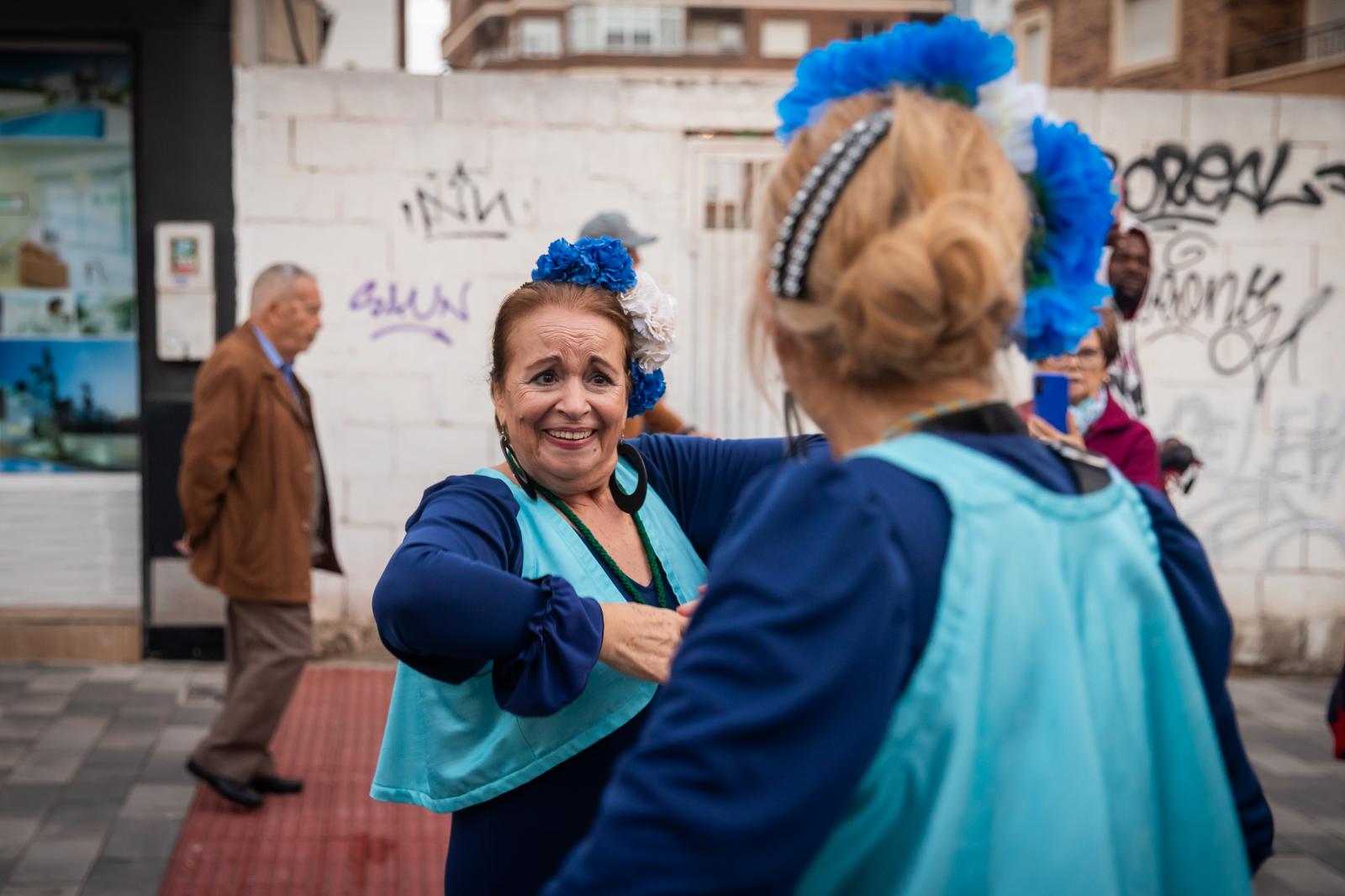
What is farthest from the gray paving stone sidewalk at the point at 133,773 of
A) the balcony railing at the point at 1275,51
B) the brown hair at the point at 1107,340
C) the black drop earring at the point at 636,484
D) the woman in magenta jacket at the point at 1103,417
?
the balcony railing at the point at 1275,51

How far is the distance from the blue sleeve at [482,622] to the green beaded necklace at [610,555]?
248mm

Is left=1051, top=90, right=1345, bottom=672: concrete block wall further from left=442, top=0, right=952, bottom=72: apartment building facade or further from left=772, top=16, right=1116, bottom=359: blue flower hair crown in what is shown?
left=442, top=0, right=952, bottom=72: apartment building facade

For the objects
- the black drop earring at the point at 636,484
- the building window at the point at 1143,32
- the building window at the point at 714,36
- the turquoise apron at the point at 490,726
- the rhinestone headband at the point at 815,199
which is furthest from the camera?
the building window at the point at 714,36

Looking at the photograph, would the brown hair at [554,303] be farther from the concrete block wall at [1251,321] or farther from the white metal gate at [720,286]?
the concrete block wall at [1251,321]

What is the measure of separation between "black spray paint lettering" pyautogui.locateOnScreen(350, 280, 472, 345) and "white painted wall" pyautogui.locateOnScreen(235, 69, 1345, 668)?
0.04ft

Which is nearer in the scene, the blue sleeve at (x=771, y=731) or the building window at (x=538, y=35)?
the blue sleeve at (x=771, y=731)

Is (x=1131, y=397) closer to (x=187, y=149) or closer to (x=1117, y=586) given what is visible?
(x=1117, y=586)

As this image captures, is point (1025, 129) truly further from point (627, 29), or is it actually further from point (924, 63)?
point (627, 29)

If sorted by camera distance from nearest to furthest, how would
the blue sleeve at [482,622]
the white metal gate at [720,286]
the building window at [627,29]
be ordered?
1. the blue sleeve at [482,622]
2. the white metal gate at [720,286]
3. the building window at [627,29]

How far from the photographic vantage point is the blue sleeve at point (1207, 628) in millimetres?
1365

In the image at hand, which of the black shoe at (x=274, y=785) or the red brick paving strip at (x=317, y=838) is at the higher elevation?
the black shoe at (x=274, y=785)

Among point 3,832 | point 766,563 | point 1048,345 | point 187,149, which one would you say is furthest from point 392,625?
point 187,149

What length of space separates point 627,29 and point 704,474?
6436 cm

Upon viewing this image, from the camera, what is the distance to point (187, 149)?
6.68m
